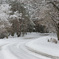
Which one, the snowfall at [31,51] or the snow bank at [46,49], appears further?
the snow bank at [46,49]

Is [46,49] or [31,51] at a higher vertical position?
[46,49]

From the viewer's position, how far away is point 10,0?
49.7m

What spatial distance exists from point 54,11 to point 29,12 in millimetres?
30405

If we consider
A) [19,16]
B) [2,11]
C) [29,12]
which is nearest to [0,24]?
[2,11]

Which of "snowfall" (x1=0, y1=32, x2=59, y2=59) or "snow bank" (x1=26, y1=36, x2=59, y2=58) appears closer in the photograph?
"snowfall" (x1=0, y1=32, x2=59, y2=59)

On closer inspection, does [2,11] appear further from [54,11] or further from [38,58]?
[38,58]

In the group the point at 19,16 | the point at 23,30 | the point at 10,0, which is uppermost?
the point at 10,0

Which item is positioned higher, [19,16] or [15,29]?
[19,16]

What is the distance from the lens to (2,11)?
1452 inches

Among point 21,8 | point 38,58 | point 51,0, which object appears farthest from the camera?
point 21,8

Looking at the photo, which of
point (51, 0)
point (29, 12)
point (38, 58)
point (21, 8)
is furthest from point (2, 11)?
point (38, 58)

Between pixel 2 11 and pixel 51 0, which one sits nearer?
pixel 51 0

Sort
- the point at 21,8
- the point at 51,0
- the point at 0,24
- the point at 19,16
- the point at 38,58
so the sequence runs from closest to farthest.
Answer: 1. the point at 38,58
2. the point at 51,0
3. the point at 0,24
4. the point at 19,16
5. the point at 21,8

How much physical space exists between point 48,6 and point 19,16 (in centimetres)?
2398
